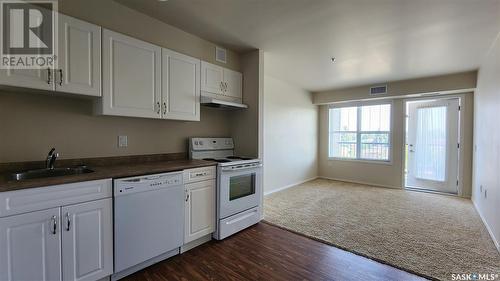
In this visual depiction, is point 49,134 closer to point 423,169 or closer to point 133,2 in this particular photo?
point 133,2

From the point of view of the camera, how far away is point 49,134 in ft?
6.70

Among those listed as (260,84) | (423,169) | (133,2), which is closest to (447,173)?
(423,169)

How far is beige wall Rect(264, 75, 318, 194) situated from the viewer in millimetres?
4863

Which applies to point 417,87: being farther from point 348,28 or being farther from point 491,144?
point 348,28

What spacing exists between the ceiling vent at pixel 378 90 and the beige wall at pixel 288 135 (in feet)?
5.03

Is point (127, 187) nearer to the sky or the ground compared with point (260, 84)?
nearer to the ground

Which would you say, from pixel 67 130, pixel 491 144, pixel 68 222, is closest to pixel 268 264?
pixel 68 222

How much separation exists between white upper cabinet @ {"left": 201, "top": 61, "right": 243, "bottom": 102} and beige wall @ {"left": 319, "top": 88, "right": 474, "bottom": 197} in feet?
13.1

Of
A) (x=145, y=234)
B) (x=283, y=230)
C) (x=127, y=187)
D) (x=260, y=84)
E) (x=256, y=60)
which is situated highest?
(x=256, y=60)

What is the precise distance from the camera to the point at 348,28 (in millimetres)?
2686

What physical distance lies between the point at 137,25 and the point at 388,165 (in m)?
5.92

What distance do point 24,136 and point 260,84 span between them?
8.72 feet

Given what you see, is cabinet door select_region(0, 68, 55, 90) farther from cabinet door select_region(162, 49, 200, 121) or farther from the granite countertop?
cabinet door select_region(162, 49, 200, 121)

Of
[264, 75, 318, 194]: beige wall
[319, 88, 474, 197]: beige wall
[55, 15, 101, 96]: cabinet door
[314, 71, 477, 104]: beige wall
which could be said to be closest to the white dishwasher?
[55, 15, 101, 96]: cabinet door
